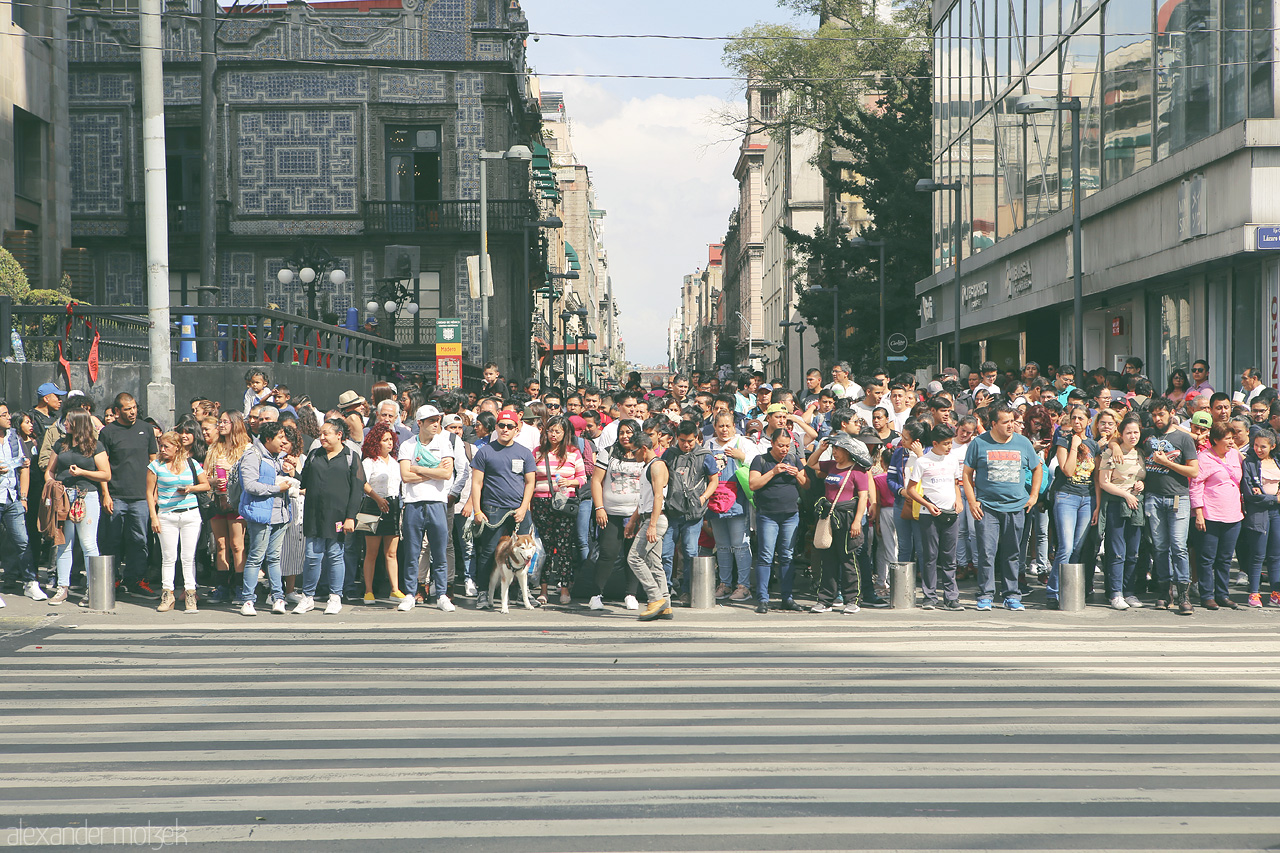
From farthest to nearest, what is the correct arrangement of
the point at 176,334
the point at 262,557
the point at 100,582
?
the point at 176,334, the point at 262,557, the point at 100,582

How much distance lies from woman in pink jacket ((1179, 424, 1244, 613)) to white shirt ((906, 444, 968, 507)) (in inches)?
87.8

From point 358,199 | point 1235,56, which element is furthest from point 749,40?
point 1235,56

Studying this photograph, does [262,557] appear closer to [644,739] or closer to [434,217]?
[644,739]

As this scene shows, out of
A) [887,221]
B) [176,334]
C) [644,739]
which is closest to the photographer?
[644,739]

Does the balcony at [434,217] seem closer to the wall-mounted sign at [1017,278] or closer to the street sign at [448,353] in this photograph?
the wall-mounted sign at [1017,278]

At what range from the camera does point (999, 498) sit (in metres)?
11.6

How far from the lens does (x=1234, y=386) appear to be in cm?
1977

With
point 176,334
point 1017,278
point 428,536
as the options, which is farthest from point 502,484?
point 1017,278

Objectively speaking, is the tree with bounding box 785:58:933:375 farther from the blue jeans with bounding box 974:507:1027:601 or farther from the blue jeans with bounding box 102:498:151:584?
the blue jeans with bounding box 102:498:151:584

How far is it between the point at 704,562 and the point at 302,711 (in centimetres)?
504

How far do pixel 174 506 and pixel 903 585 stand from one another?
6.78m

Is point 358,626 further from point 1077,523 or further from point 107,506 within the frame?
point 1077,523

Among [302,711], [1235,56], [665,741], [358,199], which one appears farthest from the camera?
[358,199]

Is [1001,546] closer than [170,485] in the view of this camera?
No
